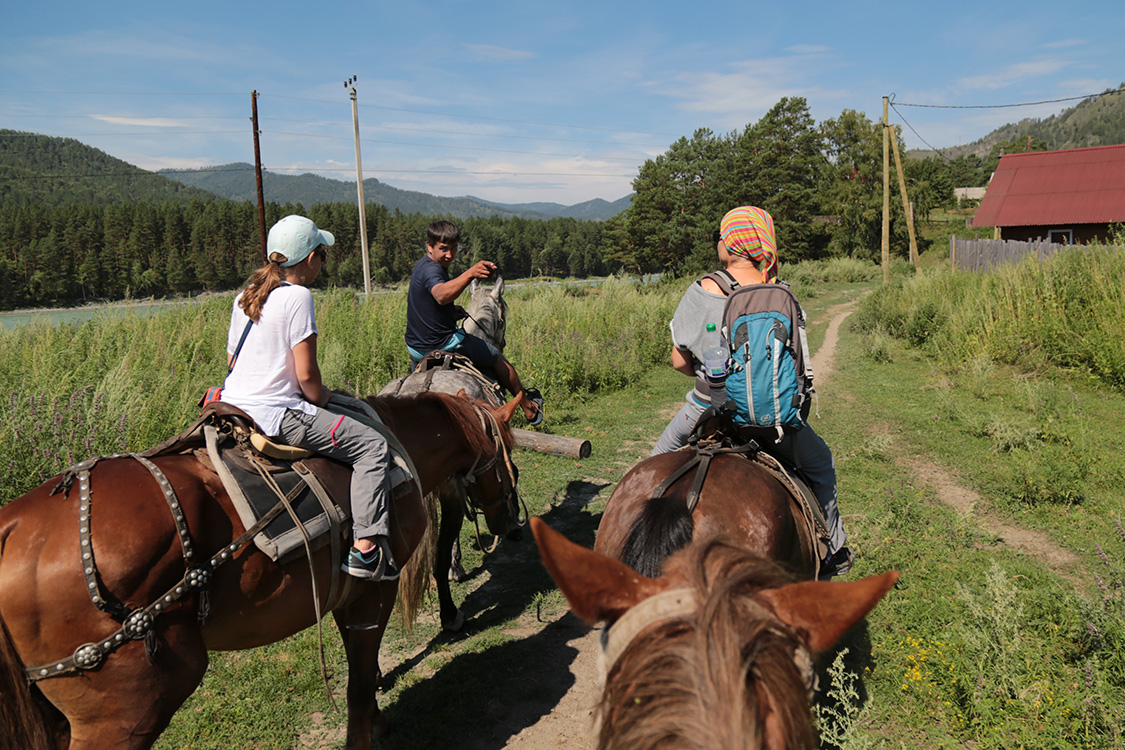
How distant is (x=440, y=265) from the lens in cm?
502

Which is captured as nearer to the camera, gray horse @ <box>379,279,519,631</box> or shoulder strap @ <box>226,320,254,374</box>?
shoulder strap @ <box>226,320,254,374</box>

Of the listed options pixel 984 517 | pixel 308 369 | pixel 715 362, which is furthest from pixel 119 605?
pixel 984 517

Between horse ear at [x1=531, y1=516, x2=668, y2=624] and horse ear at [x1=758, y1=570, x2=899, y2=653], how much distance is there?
253mm

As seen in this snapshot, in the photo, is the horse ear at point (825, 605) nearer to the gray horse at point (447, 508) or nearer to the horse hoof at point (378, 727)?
the horse hoof at point (378, 727)

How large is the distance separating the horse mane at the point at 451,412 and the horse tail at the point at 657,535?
75.0 inches

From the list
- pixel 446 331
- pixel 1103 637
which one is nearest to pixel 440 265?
pixel 446 331

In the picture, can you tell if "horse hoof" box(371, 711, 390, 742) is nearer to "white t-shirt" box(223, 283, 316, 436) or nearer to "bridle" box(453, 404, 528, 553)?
"bridle" box(453, 404, 528, 553)

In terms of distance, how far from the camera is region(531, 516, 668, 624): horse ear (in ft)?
4.12

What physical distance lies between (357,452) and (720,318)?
6.05ft

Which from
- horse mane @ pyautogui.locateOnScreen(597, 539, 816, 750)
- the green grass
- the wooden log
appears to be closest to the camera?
horse mane @ pyautogui.locateOnScreen(597, 539, 816, 750)

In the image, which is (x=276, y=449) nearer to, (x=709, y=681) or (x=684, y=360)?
(x=684, y=360)

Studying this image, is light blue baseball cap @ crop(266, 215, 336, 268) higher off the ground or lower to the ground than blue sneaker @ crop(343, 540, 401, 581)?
higher

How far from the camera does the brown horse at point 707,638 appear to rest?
3.33 ft

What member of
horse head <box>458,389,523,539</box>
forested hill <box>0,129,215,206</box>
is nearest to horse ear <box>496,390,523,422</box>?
horse head <box>458,389,523,539</box>
